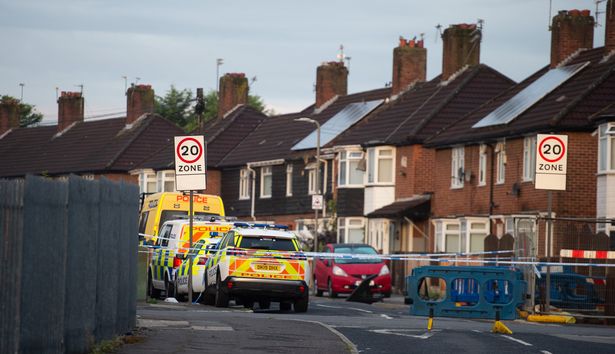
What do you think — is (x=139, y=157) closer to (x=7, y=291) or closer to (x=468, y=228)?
(x=468, y=228)

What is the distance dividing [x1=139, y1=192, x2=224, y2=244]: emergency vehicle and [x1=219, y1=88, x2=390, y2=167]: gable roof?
2960cm

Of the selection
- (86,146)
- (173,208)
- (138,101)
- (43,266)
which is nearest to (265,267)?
(173,208)

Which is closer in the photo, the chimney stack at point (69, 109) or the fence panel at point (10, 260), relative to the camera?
the fence panel at point (10, 260)

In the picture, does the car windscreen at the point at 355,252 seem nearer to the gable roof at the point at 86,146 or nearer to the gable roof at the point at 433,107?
the gable roof at the point at 433,107

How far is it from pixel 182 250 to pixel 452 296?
919 cm

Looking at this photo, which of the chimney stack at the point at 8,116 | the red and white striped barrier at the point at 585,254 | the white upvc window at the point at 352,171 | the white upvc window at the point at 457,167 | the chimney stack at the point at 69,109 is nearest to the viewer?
Result: the red and white striped barrier at the point at 585,254

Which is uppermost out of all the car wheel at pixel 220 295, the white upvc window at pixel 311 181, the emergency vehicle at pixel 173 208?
the white upvc window at pixel 311 181

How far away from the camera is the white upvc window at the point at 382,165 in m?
60.5

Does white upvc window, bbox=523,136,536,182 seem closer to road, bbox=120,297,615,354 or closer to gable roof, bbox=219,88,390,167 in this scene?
road, bbox=120,297,615,354

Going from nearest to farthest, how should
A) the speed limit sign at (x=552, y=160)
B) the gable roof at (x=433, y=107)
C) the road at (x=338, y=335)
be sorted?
the road at (x=338, y=335) → the speed limit sign at (x=552, y=160) → the gable roof at (x=433, y=107)

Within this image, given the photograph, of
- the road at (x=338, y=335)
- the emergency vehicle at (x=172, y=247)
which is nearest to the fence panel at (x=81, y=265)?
the road at (x=338, y=335)

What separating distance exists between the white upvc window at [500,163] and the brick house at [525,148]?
4cm

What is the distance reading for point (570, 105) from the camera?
Answer: 46562mm

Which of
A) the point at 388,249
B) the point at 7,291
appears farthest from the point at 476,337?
the point at 388,249
